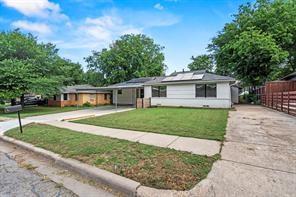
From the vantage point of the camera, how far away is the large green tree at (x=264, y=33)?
61.7ft

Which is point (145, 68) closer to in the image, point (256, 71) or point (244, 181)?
point (256, 71)

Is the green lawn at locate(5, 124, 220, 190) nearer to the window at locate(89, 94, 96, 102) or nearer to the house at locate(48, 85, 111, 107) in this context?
the house at locate(48, 85, 111, 107)

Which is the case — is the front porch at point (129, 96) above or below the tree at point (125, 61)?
below

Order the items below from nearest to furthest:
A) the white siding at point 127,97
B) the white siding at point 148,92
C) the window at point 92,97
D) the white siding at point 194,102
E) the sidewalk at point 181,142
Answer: the sidewalk at point 181,142
the white siding at point 194,102
the white siding at point 148,92
the white siding at point 127,97
the window at point 92,97

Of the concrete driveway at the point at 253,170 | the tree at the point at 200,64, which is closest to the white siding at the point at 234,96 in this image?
the tree at the point at 200,64

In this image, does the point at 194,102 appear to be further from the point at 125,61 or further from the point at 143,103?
the point at 125,61

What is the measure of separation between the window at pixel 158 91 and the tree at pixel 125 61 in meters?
12.5

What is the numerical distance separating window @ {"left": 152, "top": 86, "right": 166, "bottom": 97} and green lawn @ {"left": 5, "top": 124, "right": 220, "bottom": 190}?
12.6 metres

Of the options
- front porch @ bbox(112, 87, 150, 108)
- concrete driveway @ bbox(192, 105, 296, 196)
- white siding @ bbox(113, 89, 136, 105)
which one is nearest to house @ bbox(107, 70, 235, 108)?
front porch @ bbox(112, 87, 150, 108)

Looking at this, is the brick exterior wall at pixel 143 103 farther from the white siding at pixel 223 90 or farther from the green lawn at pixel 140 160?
the green lawn at pixel 140 160

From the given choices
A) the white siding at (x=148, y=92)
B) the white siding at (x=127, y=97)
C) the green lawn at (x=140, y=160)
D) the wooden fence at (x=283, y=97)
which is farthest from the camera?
the white siding at (x=127, y=97)

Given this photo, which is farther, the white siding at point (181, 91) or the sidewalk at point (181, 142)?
the white siding at point (181, 91)

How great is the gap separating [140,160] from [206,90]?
1302 centimetres

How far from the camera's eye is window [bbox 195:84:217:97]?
1516 centimetres
